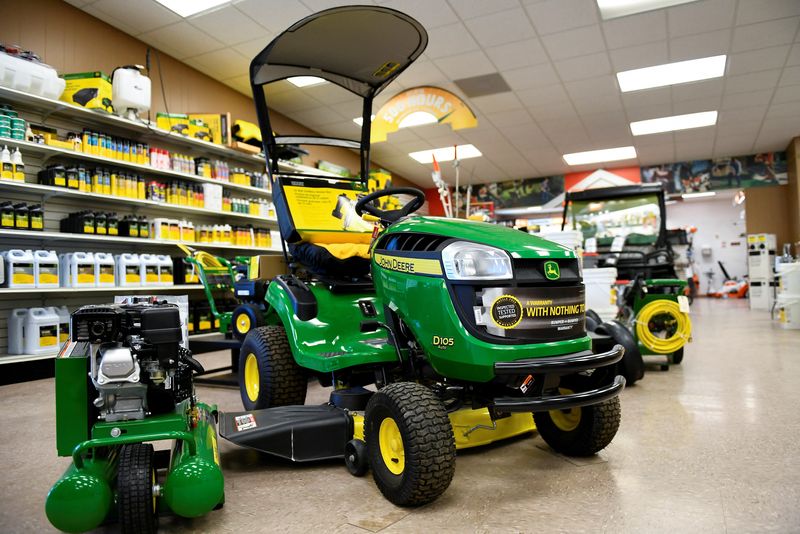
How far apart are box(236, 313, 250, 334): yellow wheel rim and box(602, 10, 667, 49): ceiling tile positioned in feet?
15.9

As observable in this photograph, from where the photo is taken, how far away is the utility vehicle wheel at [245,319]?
371 centimetres

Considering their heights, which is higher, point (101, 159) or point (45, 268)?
point (101, 159)

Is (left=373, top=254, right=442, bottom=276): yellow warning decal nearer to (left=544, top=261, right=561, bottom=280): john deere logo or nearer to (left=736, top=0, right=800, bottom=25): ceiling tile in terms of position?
(left=544, top=261, right=561, bottom=280): john deere logo

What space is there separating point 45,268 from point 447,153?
7.80 meters

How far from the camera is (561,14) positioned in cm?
549

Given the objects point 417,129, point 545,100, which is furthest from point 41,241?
point 545,100

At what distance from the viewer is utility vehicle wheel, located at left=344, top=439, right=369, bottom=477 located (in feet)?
6.41

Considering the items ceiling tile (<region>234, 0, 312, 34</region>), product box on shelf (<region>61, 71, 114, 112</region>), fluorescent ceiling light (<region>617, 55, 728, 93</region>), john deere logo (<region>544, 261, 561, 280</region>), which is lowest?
john deere logo (<region>544, 261, 561, 280</region>)

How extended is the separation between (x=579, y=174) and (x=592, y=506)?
38.9 feet

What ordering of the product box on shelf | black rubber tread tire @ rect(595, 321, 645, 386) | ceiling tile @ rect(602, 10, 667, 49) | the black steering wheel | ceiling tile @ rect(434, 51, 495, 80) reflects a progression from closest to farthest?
the black steering wheel
black rubber tread tire @ rect(595, 321, 645, 386)
the product box on shelf
ceiling tile @ rect(602, 10, 667, 49)
ceiling tile @ rect(434, 51, 495, 80)

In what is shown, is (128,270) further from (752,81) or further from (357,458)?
(752,81)

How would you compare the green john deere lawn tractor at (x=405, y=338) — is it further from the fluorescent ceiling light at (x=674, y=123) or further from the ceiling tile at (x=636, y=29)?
the fluorescent ceiling light at (x=674, y=123)

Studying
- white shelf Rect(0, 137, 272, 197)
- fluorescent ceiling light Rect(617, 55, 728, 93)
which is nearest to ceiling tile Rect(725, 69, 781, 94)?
fluorescent ceiling light Rect(617, 55, 728, 93)

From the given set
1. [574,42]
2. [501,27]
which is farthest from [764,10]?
[501,27]
